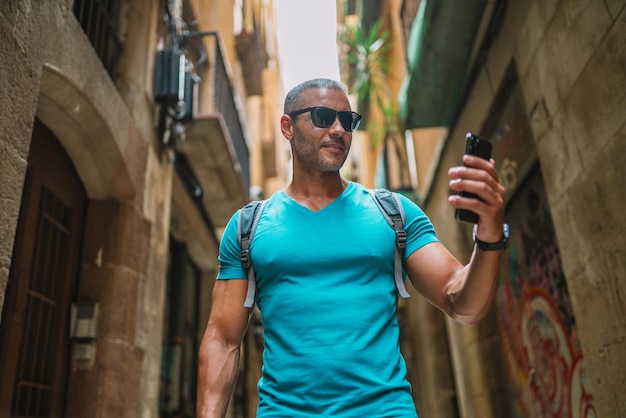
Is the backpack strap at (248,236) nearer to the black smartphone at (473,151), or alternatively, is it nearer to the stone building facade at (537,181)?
the black smartphone at (473,151)

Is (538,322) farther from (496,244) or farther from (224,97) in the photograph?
(224,97)

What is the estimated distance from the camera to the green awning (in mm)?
5641

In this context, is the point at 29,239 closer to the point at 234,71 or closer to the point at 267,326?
the point at 267,326

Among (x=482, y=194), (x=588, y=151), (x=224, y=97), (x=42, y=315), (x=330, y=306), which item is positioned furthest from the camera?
(x=224, y=97)

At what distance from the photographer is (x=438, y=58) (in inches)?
249

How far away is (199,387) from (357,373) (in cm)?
59

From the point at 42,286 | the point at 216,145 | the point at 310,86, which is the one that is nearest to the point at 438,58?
the point at 216,145

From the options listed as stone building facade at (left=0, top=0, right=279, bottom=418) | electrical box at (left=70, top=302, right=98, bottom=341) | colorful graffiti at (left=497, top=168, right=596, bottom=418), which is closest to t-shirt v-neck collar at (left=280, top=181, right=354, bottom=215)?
stone building facade at (left=0, top=0, right=279, bottom=418)

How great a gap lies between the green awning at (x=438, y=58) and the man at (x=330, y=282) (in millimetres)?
3964

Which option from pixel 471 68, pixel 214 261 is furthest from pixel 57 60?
pixel 214 261

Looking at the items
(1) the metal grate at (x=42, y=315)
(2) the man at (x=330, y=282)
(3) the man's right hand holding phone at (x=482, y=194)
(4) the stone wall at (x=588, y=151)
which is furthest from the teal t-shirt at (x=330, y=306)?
(1) the metal grate at (x=42, y=315)

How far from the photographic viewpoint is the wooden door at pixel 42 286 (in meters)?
3.53

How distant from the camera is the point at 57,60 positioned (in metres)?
3.45

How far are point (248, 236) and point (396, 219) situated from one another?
0.54 m
